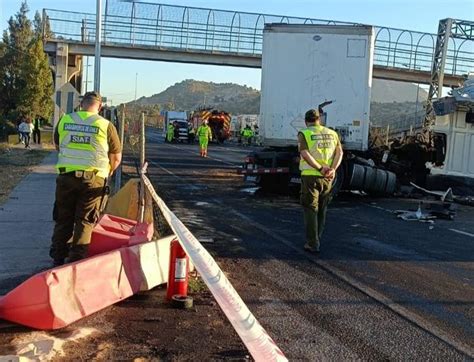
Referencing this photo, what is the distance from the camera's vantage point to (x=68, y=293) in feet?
16.2

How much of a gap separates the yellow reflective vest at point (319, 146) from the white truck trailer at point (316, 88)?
20.5 ft

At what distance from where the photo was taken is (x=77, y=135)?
6.43 m

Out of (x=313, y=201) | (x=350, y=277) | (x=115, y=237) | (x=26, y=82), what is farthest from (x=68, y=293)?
(x=26, y=82)

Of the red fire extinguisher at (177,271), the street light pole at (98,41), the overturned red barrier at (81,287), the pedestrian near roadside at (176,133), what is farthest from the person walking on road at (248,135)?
the red fire extinguisher at (177,271)

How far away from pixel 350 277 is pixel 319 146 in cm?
218

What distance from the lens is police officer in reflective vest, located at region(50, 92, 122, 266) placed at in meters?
6.35

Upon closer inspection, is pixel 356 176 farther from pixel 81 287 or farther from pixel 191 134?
pixel 191 134

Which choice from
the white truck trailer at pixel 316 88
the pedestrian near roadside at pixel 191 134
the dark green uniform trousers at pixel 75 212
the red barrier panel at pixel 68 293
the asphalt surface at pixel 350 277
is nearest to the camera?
the red barrier panel at pixel 68 293

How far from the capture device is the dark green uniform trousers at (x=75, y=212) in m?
6.30

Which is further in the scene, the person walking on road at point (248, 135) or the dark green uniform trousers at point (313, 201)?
the person walking on road at point (248, 135)

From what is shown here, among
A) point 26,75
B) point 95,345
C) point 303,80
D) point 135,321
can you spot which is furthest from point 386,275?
point 26,75

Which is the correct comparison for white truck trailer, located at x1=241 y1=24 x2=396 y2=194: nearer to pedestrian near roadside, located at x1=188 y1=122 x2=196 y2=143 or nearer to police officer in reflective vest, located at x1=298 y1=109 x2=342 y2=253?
police officer in reflective vest, located at x1=298 y1=109 x2=342 y2=253

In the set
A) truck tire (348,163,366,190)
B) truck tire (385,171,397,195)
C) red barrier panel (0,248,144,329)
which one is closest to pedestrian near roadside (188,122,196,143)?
truck tire (385,171,397,195)

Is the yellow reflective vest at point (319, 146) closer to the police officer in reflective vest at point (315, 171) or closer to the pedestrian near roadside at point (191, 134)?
the police officer in reflective vest at point (315, 171)
